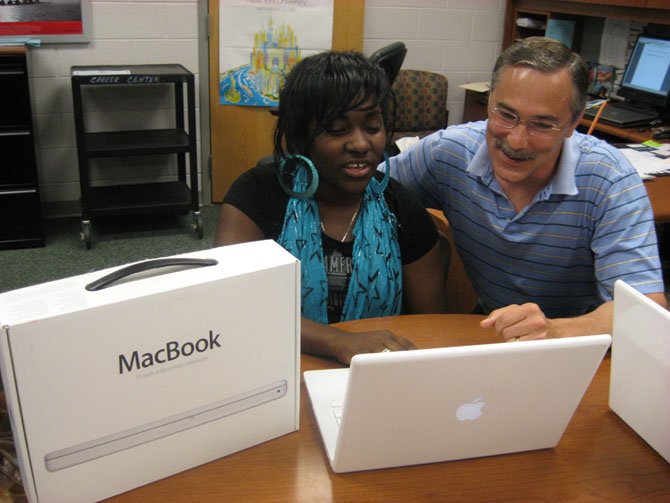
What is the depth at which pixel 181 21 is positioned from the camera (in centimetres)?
375

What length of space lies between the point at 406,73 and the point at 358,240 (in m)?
2.67

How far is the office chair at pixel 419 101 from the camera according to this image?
4.07m

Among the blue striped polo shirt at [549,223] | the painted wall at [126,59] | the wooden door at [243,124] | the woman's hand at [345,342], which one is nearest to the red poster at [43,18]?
the painted wall at [126,59]

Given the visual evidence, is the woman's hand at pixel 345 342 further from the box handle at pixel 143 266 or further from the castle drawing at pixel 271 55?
the castle drawing at pixel 271 55

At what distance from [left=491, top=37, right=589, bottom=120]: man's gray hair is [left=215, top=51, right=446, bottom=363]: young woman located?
30 centimetres

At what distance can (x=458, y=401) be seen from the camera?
0.93 meters

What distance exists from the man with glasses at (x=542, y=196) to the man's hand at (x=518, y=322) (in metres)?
0.11

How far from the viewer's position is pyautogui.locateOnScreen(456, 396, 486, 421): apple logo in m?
0.94

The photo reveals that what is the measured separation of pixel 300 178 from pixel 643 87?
246cm

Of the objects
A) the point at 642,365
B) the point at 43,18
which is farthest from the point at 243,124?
the point at 642,365

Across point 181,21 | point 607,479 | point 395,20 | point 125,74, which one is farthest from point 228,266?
point 395,20

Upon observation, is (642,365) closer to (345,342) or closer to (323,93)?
(345,342)

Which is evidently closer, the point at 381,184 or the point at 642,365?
the point at 642,365

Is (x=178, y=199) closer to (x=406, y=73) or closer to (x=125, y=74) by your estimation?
(x=125, y=74)
